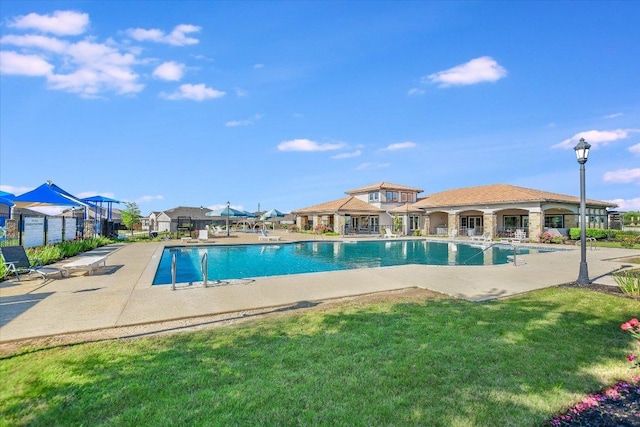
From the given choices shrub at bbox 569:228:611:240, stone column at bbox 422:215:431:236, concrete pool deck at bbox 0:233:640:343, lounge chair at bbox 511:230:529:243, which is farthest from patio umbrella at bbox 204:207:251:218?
shrub at bbox 569:228:611:240

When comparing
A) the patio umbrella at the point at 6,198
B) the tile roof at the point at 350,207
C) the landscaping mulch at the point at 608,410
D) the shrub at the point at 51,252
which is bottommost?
the landscaping mulch at the point at 608,410

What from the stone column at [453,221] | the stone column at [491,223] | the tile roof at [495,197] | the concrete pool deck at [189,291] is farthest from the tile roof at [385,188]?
the concrete pool deck at [189,291]

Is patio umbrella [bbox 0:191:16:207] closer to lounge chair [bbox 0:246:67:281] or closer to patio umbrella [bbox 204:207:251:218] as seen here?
lounge chair [bbox 0:246:67:281]

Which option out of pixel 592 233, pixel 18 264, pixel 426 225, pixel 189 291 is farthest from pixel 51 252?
pixel 592 233

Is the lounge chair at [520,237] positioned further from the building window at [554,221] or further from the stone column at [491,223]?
the building window at [554,221]

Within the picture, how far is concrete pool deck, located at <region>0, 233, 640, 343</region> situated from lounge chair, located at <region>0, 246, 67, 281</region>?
25 centimetres

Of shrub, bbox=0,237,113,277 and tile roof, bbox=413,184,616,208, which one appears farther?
tile roof, bbox=413,184,616,208

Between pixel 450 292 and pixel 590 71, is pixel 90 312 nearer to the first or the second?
pixel 450 292

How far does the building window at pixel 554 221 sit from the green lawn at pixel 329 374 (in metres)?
29.9

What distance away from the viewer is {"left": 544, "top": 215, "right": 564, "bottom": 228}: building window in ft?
98.2

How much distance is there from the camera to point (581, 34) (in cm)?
1378

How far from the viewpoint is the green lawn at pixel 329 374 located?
288 centimetres

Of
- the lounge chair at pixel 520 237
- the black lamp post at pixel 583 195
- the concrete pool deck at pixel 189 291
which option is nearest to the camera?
the concrete pool deck at pixel 189 291

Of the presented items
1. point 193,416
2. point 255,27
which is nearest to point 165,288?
point 193,416
